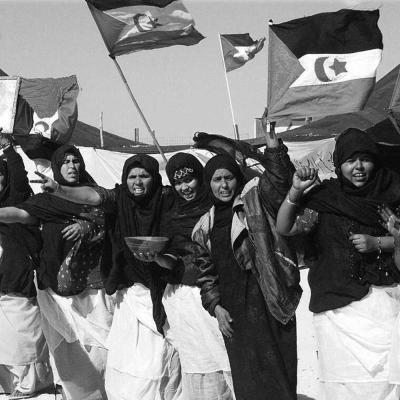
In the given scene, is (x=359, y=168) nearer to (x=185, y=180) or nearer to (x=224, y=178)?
(x=224, y=178)

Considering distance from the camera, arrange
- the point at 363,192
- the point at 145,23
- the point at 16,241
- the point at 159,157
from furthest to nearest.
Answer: the point at 159,157 < the point at 145,23 < the point at 16,241 < the point at 363,192

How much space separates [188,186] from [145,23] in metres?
3.16

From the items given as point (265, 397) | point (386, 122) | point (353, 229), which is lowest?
point (265, 397)

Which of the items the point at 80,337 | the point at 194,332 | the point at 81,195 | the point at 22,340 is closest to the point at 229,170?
the point at 194,332

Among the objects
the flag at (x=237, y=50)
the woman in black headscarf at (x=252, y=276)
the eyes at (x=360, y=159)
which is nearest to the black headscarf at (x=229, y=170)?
the woman in black headscarf at (x=252, y=276)

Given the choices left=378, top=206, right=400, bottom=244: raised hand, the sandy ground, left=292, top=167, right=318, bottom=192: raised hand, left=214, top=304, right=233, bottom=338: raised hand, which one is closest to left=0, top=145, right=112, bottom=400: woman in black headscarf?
the sandy ground

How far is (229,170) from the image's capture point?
12.3 ft

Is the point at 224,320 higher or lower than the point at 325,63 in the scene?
lower

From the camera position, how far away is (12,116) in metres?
12.3

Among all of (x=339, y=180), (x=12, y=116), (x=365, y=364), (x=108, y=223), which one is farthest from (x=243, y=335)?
(x=12, y=116)

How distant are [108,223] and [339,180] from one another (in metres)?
1.55

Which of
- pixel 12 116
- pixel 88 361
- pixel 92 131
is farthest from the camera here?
pixel 92 131

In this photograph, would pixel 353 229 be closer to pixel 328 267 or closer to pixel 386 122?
pixel 328 267

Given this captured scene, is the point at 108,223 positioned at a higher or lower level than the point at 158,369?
higher
